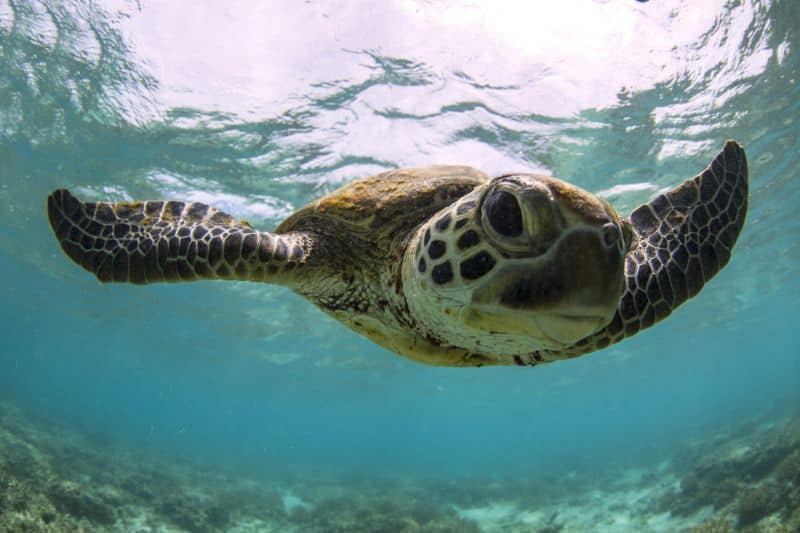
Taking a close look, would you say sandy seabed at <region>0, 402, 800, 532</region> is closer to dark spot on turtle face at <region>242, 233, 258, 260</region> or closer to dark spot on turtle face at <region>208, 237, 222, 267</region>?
dark spot on turtle face at <region>208, 237, 222, 267</region>

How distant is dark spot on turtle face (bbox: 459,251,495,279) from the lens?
1763 mm

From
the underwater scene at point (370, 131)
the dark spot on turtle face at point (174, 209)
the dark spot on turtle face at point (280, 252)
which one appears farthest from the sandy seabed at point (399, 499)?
the dark spot on turtle face at point (280, 252)

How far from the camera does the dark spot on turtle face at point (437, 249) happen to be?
1994 millimetres

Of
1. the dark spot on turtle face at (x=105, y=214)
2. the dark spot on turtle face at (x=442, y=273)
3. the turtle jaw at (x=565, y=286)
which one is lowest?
the turtle jaw at (x=565, y=286)

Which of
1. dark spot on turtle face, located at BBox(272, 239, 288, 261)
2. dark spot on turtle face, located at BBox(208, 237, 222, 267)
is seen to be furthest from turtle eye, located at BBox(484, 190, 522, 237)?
dark spot on turtle face, located at BBox(208, 237, 222, 267)

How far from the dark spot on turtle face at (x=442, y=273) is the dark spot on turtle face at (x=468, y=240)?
0.10 meters

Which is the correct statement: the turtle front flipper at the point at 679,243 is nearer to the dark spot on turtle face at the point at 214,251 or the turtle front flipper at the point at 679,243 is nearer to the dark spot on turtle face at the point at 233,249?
the dark spot on turtle face at the point at 233,249

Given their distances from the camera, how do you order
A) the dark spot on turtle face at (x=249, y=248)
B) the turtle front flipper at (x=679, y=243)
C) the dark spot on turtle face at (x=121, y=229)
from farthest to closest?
the dark spot on turtle face at (x=121, y=229)
the dark spot on turtle face at (x=249, y=248)
the turtle front flipper at (x=679, y=243)

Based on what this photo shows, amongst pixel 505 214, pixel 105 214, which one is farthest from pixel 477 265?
pixel 105 214

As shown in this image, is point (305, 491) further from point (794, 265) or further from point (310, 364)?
point (794, 265)

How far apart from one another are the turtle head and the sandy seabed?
29.0ft

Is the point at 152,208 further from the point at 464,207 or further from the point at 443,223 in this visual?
the point at 464,207

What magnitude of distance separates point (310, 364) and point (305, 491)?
14.6 metres

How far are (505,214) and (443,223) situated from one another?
397 millimetres
